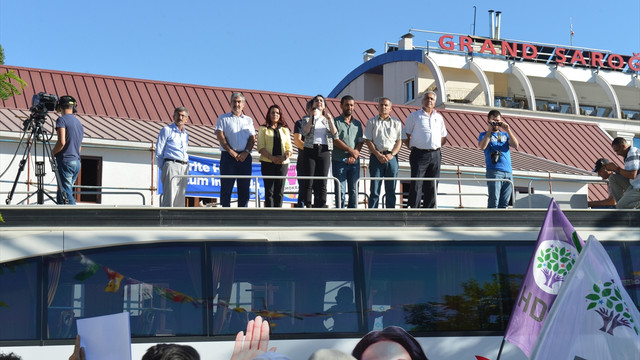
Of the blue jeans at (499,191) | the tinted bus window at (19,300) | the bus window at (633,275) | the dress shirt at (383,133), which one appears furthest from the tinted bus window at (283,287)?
the bus window at (633,275)

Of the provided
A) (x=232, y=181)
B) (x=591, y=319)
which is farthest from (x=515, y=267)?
(x=591, y=319)

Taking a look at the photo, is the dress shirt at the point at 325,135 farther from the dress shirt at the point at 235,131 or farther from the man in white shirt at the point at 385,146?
the dress shirt at the point at 235,131

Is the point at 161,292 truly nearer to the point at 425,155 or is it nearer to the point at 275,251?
the point at 275,251

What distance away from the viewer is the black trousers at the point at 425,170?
408 inches

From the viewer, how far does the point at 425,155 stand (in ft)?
34.9

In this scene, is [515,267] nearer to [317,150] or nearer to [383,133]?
[383,133]

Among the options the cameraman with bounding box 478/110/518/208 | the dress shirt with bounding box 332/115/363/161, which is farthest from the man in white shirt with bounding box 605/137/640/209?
the dress shirt with bounding box 332/115/363/161

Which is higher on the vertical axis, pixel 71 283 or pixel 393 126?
pixel 393 126

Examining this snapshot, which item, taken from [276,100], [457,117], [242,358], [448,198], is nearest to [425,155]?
[242,358]

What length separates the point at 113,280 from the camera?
8.50 m

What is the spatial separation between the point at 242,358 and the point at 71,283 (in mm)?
1854

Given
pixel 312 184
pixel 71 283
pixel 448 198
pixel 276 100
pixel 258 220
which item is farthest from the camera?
pixel 276 100

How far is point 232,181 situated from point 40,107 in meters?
2.38

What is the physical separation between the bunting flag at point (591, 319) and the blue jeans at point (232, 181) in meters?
5.14
